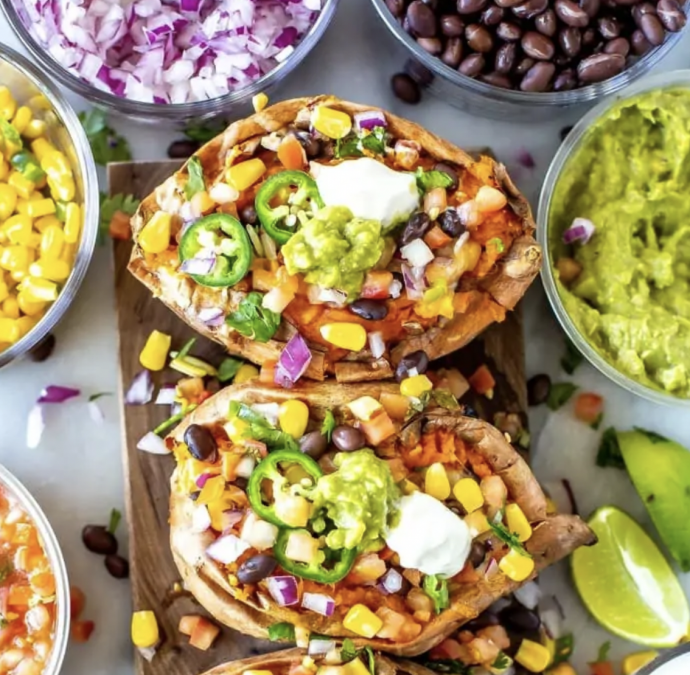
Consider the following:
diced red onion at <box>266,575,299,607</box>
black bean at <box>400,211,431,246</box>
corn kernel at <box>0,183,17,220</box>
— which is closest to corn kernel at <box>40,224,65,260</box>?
corn kernel at <box>0,183,17,220</box>

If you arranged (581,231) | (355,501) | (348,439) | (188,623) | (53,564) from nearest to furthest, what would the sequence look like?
(355,501), (348,439), (53,564), (188,623), (581,231)

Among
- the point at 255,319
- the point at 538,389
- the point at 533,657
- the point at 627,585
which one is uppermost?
the point at 255,319

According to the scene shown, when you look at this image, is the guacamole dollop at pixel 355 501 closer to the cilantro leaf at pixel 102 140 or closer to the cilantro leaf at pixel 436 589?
the cilantro leaf at pixel 436 589

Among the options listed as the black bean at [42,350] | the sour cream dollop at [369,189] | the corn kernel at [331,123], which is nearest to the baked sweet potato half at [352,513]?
the sour cream dollop at [369,189]

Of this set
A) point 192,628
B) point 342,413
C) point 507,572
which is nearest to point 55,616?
point 192,628

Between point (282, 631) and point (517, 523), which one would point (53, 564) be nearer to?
point (282, 631)

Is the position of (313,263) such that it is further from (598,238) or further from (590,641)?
(590,641)

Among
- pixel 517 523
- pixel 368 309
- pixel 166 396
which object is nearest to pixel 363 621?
pixel 517 523
